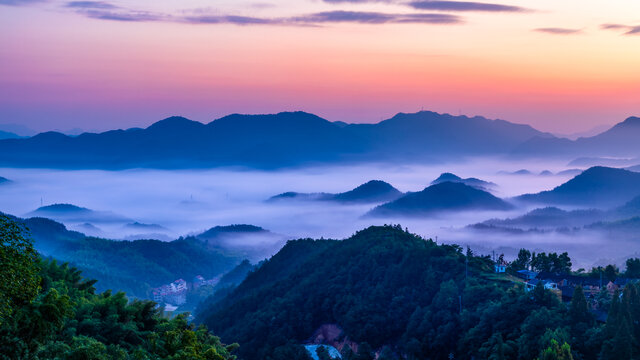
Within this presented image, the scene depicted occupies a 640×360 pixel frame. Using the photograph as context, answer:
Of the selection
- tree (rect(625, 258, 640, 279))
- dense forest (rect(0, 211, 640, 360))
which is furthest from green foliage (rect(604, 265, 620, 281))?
tree (rect(625, 258, 640, 279))

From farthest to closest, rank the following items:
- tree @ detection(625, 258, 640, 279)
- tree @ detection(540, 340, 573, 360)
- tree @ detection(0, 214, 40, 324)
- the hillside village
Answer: the hillside village
tree @ detection(625, 258, 640, 279)
tree @ detection(540, 340, 573, 360)
tree @ detection(0, 214, 40, 324)

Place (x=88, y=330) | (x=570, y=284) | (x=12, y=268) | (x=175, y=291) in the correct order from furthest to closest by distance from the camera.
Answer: (x=175, y=291) → (x=570, y=284) → (x=88, y=330) → (x=12, y=268)

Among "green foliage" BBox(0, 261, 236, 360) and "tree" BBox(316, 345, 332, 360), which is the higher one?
"green foliage" BBox(0, 261, 236, 360)

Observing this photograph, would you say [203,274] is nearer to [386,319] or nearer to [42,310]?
[386,319]

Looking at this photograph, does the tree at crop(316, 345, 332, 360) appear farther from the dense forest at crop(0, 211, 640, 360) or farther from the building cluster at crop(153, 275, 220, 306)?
the building cluster at crop(153, 275, 220, 306)

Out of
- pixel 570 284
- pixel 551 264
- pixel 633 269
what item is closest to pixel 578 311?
pixel 570 284

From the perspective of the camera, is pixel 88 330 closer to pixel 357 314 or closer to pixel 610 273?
pixel 357 314
